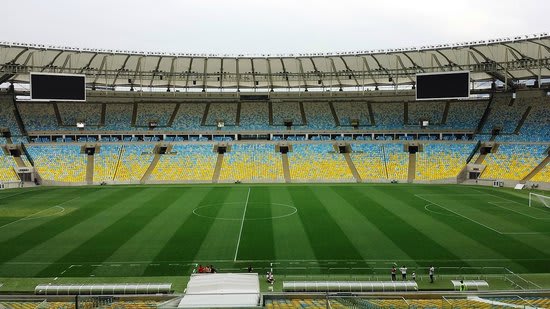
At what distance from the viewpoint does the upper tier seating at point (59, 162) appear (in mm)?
49556

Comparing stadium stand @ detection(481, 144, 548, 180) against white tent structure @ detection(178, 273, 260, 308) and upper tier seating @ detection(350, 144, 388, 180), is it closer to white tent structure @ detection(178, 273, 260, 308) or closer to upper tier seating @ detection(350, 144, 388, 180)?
upper tier seating @ detection(350, 144, 388, 180)

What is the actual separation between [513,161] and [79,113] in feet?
172

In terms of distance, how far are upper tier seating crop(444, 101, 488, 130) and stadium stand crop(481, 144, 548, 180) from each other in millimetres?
6458

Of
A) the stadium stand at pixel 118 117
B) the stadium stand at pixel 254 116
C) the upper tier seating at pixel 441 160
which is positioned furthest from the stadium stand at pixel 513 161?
the stadium stand at pixel 118 117

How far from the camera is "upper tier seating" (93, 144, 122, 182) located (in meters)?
50.5

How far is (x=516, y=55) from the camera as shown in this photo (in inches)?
1836

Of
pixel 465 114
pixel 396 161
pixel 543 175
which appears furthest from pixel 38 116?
pixel 543 175

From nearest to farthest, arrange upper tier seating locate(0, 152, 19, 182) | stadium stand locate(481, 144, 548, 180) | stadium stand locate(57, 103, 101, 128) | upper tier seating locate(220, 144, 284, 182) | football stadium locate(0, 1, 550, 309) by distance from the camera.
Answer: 1. football stadium locate(0, 1, 550, 309)
2. upper tier seating locate(0, 152, 19, 182)
3. stadium stand locate(481, 144, 548, 180)
4. upper tier seating locate(220, 144, 284, 182)
5. stadium stand locate(57, 103, 101, 128)

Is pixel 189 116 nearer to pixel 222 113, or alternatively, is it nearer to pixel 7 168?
pixel 222 113

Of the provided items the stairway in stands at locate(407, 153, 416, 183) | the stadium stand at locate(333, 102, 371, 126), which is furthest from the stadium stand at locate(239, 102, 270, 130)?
the stairway in stands at locate(407, 153, 416, 183)

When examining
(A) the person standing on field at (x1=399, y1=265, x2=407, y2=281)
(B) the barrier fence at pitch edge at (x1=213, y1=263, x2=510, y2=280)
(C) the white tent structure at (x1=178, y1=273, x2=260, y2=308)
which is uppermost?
(C) the white tent structure at (x1=178, y1=273, x2=260, y2=308)

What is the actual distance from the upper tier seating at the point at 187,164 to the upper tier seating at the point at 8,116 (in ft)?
58.4

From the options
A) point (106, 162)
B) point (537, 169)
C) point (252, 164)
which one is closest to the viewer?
point (537, 169)

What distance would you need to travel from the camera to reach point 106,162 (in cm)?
5266
